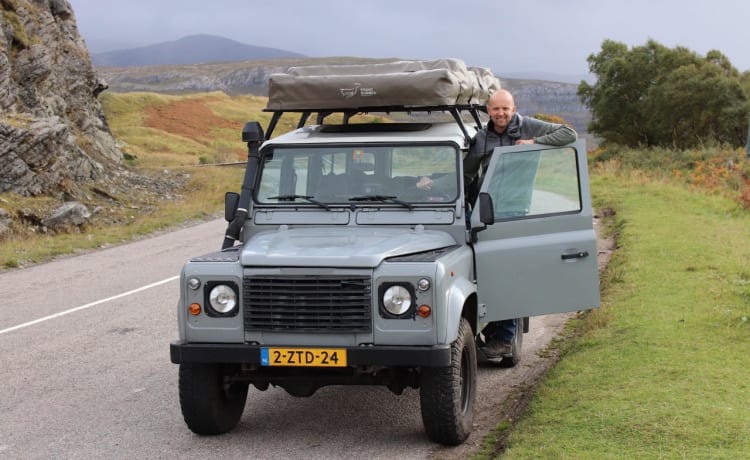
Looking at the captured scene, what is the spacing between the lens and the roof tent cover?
25.1ft

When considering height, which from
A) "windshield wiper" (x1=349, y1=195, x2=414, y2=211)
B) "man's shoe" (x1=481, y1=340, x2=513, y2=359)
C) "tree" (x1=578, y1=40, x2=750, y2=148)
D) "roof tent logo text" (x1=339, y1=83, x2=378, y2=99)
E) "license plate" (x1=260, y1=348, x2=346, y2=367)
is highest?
"roof tent logo text" (x1=339, y1=83, x2=378, y2=99)

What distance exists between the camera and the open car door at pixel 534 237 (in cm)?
716

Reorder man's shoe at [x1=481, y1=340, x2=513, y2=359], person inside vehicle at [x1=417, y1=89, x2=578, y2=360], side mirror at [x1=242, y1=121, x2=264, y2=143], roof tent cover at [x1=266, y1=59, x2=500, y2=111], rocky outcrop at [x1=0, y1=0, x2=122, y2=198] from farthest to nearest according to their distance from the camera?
rocky outcrop at [x1=0, y1=0, x2=122, y2=198] < man's shoe at [x1=481, y1=340, x2=513, y2=359] < person inside vehicle at [x1=417, y1=89, x2=578, y2=360] < roof tent cover at [x1=266, y1=59, x2=500, y2=111] < side mirror at [x1=242, y1=121, x2=264, y2=143]

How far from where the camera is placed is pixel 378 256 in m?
6.06

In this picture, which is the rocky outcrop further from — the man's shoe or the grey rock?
the man's shoe

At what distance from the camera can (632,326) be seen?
8.88 m

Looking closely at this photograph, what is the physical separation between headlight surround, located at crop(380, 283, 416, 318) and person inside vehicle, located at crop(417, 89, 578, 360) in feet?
6.29

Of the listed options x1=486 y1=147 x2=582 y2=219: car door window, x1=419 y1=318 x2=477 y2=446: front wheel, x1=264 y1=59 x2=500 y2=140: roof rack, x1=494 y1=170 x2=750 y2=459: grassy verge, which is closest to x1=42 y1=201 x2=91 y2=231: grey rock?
x1=494 y1=170 x2=750 y2=459: grassy verge

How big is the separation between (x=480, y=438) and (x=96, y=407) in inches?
121

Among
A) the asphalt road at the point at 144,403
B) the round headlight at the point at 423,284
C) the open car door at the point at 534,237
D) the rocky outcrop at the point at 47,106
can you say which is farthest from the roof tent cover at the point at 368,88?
the rocky outcrop at the point at 47,106

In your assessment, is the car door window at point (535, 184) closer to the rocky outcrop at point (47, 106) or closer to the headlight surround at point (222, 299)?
the headlight surround at point (222, 299)

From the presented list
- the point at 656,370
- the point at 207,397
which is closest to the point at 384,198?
the point at 207,397

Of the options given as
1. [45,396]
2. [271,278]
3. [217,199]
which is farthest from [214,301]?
[217,199]

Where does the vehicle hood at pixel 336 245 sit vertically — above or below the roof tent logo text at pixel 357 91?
below
